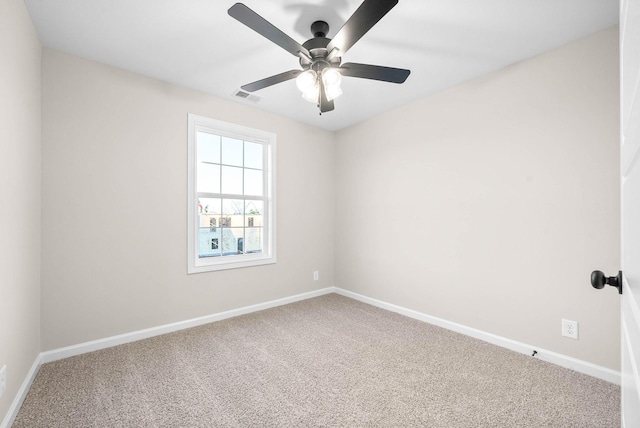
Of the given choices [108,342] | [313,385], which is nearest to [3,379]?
[108,342]

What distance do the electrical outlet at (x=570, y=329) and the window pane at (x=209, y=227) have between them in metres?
3.22

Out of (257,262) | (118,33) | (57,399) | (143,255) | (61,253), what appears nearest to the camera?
(57,399)

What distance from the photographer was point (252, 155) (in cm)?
361

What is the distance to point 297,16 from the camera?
1942 millimetres

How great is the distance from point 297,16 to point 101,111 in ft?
6.12

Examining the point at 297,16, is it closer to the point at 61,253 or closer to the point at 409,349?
the point at 61,253

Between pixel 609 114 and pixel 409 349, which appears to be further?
pixel 409 349

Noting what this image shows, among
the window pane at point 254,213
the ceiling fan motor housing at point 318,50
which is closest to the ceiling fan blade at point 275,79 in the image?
the ceiling fan motor housing at point 318,50

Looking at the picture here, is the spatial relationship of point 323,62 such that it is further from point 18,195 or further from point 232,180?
point 18,195

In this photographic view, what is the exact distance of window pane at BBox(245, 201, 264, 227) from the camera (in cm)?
356

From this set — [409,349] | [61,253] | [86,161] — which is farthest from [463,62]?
[61,253]

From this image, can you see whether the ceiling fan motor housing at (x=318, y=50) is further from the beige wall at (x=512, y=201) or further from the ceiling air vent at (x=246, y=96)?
the beige wall at (x=512, y=201)

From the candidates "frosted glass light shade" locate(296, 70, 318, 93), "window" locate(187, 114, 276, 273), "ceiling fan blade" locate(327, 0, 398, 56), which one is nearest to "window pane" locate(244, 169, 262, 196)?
"window" locate(187, 114, 276, 273)

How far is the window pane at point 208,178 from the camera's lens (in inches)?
126
